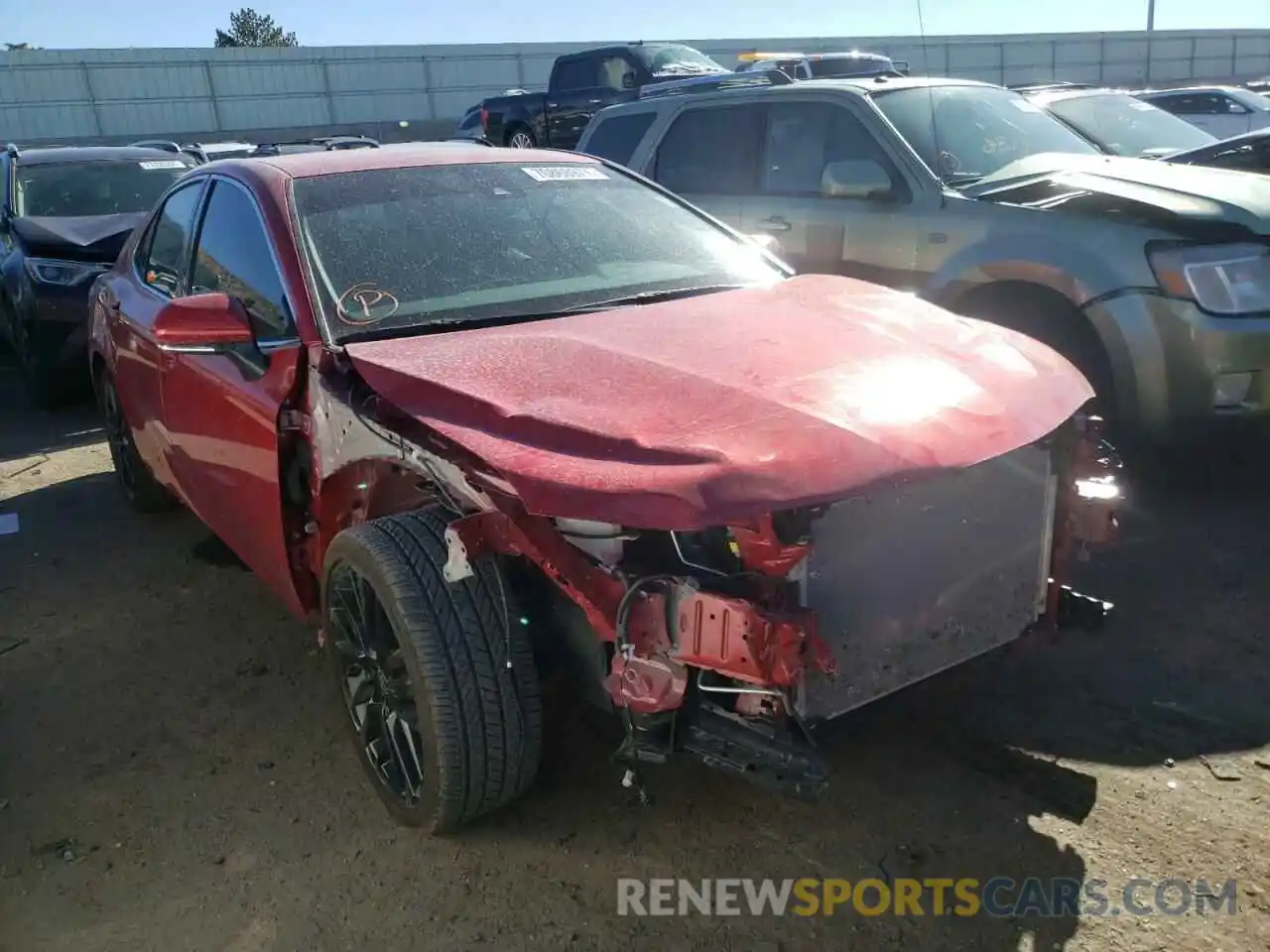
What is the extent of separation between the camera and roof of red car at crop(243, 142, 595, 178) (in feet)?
11.8

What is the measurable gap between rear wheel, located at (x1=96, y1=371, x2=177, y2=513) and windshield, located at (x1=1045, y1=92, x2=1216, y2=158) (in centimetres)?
597

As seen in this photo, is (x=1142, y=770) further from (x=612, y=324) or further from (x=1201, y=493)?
(x=1201, y=493)

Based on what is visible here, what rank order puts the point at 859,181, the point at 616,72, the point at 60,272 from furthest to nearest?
the point at 616,72
the point at 60,272
the point at 859,181

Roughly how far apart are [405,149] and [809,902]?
2.92 meters

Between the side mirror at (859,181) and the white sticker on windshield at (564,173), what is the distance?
1730 millimetres

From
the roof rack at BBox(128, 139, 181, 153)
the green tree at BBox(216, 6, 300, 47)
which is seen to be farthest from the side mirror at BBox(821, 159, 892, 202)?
the green tree at BBox(216, 6, 300, 47)

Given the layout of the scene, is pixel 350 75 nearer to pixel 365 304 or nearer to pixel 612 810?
pixel 365 304

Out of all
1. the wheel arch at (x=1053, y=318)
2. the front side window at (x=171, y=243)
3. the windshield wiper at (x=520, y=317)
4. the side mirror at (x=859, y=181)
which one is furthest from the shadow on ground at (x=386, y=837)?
the side mirror at (x=859, y=181)

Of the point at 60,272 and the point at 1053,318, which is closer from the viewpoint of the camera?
the point at 1053,318

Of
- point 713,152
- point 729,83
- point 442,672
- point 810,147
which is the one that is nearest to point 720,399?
point 442,672

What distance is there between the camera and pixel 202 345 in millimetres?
3121

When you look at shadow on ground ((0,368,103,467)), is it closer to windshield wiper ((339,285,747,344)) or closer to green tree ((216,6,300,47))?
windshield wiper ((339,285,747,344))

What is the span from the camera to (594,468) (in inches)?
83.3

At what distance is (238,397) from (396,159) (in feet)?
3.43
